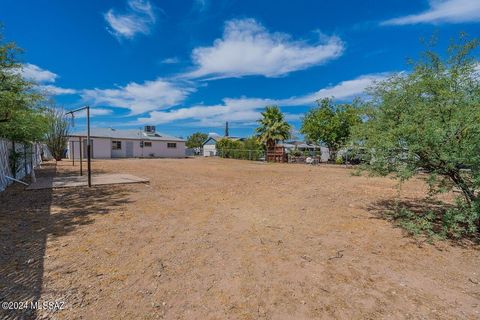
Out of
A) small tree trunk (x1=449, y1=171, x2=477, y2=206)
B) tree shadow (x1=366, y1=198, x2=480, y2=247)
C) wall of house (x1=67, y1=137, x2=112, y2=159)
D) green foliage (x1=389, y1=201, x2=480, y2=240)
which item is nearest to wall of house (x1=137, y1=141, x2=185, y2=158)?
wall of house (x1=67, y1=137, x2=112, y2=159)

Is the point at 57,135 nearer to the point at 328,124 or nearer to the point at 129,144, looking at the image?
the point at 129,144

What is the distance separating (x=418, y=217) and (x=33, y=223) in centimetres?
712

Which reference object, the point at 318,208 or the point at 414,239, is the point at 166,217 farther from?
the point at 414,239

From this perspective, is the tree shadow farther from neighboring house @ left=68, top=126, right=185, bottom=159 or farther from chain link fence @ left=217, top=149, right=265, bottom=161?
neighboring house @ left=68, top=126, right=185, bottom=159

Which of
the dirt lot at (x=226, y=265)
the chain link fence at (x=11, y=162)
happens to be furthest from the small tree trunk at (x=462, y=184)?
the chain link fence at (x=11, y=162)

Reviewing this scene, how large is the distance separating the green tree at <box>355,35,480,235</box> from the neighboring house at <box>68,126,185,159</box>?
27.4 metres

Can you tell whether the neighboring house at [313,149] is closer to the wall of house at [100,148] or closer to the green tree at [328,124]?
the green tree at [328,124]

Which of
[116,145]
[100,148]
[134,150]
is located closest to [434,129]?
[100,148]

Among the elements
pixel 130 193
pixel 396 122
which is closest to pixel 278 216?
pixel 396 122

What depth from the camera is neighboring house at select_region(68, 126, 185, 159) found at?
27.1 meters

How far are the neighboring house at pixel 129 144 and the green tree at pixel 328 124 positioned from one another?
17171 mm

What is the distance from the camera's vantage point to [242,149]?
103 ft

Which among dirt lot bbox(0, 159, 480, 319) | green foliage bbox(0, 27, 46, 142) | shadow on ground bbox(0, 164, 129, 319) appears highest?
green foliage bbox(0, 27, 46, 142)

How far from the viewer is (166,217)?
5.36 metres
